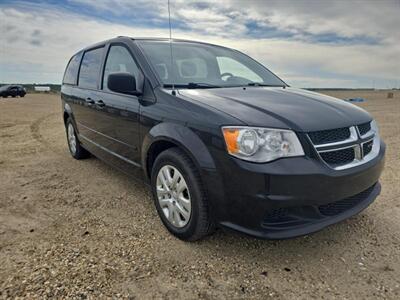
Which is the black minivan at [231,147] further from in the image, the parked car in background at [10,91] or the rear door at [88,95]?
the parked car in background at [10,91]

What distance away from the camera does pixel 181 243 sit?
2.54 meters

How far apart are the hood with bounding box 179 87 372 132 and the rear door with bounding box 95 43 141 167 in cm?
65

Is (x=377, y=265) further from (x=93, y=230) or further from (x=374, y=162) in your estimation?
(x=93, y=230)

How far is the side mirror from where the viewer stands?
2695mm

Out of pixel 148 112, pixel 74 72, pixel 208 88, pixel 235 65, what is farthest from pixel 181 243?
pixel 74 72

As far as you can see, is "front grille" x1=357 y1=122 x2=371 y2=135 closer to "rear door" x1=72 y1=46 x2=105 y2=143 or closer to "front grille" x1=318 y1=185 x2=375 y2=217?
"front grille" x1=318 y1=185 x2=375 y2=217

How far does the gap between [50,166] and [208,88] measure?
315cm

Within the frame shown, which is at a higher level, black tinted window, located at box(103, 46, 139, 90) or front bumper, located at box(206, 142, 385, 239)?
black tinted window, located at box(103, 46, 139, 90)

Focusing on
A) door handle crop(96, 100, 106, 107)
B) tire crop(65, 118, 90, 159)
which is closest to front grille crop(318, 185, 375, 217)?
door handle crop(96, 100, 106, 107)

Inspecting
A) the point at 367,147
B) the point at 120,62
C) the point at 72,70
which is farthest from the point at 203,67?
the point at 72,70

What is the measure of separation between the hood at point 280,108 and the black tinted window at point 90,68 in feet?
5.88

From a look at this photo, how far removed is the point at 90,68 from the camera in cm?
422

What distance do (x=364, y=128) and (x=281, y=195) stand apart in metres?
1.10

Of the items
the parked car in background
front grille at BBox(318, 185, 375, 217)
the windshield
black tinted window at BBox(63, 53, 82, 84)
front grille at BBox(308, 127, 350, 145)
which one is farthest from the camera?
the parked car in background
